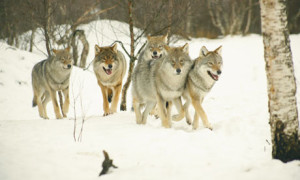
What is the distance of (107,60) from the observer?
5.76 meters

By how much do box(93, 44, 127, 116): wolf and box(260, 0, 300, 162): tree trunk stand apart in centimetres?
360

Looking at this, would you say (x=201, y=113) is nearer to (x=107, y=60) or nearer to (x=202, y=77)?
(x=202, y=77)

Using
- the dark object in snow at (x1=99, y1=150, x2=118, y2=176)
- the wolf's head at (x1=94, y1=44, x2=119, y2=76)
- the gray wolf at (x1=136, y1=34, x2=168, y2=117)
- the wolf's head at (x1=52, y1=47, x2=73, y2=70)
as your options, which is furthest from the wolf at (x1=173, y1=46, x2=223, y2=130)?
the wolf's head at (x1=52, y1=47, x2=73, y2=70)

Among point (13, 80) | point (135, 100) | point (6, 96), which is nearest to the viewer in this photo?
point (135, 100)

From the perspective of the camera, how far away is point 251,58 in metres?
13.3

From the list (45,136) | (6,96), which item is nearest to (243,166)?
(45,136)

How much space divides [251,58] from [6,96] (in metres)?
10.7

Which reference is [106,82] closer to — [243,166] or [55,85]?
[55,85]

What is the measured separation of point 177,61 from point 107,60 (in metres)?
1.77

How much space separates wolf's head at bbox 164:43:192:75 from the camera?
4582 mm

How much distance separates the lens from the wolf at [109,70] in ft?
19.0

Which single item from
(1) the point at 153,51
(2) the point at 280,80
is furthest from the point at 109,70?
(2) the point at 280,80

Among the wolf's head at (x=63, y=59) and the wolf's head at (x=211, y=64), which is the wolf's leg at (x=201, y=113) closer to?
the wolf's head at (x=211, y=64)

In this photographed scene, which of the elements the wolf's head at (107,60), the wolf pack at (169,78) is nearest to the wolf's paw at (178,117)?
the wolf pack at (169,78)
